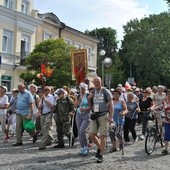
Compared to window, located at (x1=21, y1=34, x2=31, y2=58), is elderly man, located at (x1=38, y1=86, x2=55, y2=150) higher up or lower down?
lower down

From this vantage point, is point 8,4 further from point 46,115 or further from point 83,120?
point 83,120

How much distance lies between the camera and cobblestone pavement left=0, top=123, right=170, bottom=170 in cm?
952

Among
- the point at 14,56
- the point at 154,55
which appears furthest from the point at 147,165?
the point at 154,55

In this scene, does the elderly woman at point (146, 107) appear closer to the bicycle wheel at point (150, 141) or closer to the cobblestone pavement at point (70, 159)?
the cobblestone pavement at point (70, 159)

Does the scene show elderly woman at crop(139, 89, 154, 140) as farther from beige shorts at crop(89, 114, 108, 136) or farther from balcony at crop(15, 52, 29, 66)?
balcony at crop(15, 52, 29, 66)

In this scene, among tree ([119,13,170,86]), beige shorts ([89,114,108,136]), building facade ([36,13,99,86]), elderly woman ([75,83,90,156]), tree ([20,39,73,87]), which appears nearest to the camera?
beige shorts ([89,114,108,136])

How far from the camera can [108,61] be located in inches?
938

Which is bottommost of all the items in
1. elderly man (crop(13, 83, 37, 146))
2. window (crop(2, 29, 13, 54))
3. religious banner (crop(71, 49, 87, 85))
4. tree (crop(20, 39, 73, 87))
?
elderly man (crop(13, 83, 37, 146))

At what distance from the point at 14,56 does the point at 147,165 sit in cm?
2627

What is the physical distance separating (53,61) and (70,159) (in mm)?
19433

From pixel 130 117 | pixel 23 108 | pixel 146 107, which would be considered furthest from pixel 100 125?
pixel 146 107

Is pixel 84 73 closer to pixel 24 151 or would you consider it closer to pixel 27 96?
pixel 27 96

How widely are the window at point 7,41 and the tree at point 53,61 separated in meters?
5.20

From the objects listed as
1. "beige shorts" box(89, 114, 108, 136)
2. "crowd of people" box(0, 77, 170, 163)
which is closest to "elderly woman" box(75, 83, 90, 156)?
"crowd of people" box(0, 77, 170, 163)
